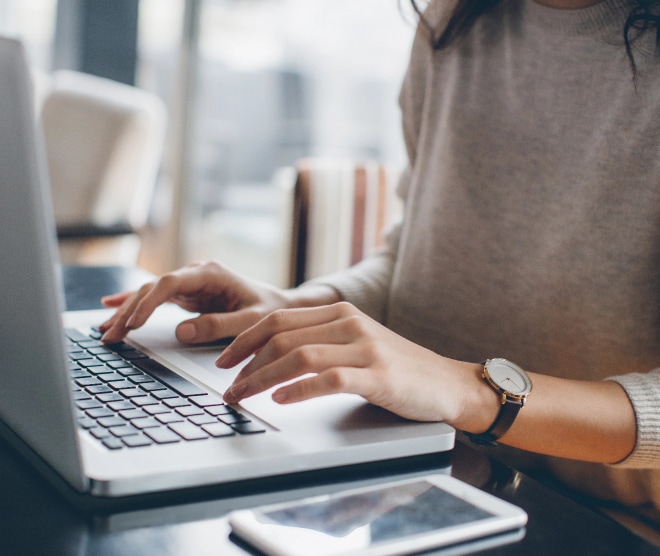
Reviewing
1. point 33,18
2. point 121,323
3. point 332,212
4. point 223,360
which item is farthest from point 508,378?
point 33,18

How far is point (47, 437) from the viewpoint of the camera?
0.45 metres

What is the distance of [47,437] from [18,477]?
0.04 metres

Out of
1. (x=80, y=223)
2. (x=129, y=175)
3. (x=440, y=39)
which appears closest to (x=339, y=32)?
(x=129, y=175)

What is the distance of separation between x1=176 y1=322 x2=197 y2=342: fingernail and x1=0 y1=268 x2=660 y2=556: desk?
0.71ft

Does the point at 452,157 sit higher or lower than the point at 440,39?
lower

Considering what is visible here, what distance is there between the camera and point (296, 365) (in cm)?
54

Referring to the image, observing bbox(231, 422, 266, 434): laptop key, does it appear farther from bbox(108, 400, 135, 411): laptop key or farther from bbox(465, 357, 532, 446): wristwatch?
bbox(465, 357, 532, 446): wristwatch

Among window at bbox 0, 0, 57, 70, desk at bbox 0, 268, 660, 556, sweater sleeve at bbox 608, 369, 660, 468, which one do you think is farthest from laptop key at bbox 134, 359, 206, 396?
window at bbox 0, 0, 57, 70

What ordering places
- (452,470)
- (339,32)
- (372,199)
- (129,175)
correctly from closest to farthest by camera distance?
(452,470) < (372,199) < (129,175) < (339,32)

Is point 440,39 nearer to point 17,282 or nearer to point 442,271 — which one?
point 442,271

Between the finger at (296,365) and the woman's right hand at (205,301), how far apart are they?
7.0 inches

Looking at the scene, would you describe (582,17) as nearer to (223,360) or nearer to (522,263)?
(522,263)

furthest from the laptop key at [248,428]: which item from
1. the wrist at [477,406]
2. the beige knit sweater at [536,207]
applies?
the beige knit sweater at [536,207]

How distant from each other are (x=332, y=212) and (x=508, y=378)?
105 centimetres
